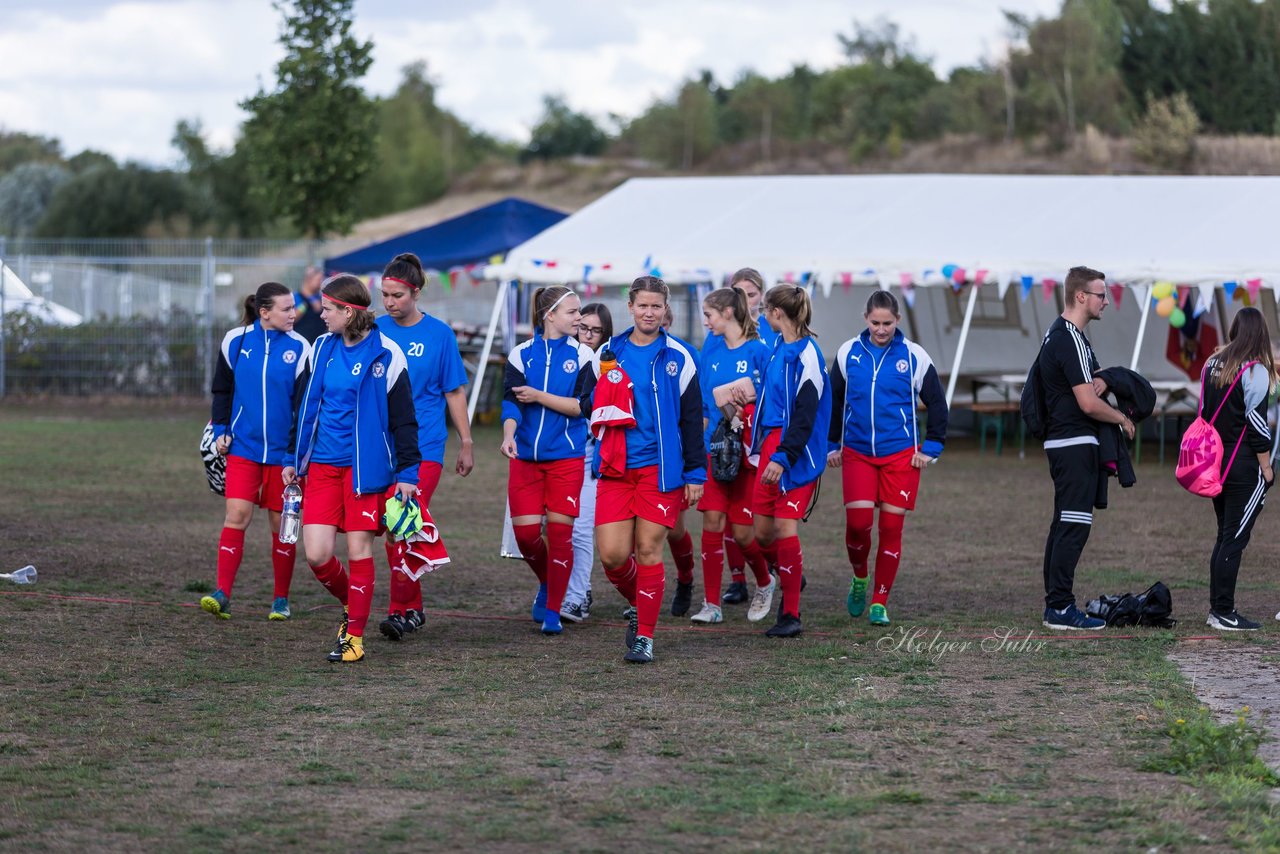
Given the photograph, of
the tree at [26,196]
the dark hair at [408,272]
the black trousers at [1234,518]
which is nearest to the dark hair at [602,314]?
the dark hair at [408,272]

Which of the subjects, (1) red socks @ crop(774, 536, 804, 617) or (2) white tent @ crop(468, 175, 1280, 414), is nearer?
(1) red socks @ crop(774, 536, 804, 617)

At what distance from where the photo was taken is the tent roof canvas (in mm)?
17719

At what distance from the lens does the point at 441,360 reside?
793 cm

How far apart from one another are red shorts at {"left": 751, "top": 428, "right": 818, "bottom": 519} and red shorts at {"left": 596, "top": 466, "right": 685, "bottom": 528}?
0.68m

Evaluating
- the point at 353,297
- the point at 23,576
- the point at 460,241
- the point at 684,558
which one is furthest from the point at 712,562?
the point at 460,241

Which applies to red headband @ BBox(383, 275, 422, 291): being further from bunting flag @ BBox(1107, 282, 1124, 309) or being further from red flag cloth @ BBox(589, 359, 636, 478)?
bunting flag @ BBox(1107, 282, 1124, 309)

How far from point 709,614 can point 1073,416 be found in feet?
6.73

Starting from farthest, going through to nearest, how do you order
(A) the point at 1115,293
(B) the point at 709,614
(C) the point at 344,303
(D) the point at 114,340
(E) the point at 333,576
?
1. (D) the point at 114,340
2. (A) the point at 1115,293
3. (B) the point at 709,614
4. (E) the point at 333,576
5. (C) the point at 344,303

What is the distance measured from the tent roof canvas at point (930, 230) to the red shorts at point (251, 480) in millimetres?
11069

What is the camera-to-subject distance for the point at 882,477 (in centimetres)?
829

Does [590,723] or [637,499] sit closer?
[590,723]

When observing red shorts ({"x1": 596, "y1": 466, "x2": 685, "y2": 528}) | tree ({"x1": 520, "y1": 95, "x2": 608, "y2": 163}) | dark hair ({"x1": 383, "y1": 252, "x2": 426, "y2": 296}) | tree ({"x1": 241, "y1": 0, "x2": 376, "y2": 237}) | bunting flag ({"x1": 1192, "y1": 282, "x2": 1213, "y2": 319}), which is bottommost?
red shorts ({"x1": 596, "y1": 466, "x2": 685, "y2": 528})

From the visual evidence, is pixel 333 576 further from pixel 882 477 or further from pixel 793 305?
pixel 882 477

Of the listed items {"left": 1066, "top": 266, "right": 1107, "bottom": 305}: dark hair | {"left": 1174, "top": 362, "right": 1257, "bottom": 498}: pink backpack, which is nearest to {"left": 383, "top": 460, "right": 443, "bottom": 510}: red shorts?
{"left": 1066, "top": 266, "right": 1107, "bottom": 305}: dark hair
